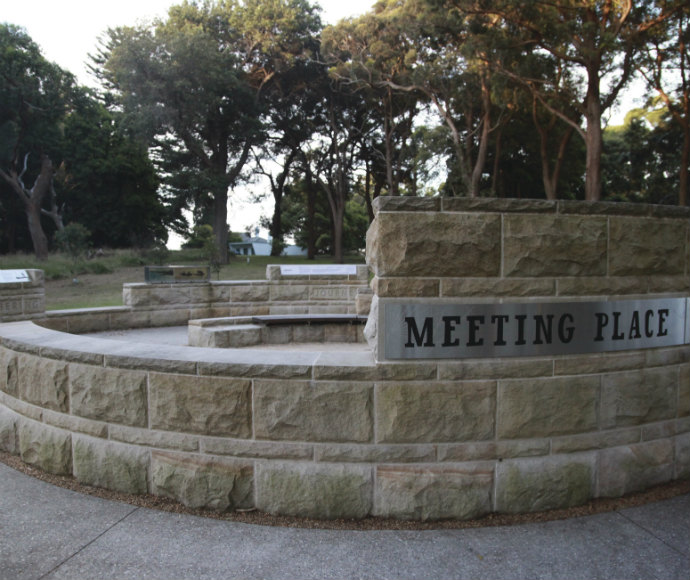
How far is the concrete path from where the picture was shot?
245 centimetres

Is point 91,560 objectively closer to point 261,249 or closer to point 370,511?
point 370,511

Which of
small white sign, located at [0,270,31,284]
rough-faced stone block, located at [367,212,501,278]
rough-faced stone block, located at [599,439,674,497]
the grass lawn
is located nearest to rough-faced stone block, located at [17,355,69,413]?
rough-faced stone block, located at [367,212,501,278]

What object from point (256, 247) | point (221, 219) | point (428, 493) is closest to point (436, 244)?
point (428, 493)

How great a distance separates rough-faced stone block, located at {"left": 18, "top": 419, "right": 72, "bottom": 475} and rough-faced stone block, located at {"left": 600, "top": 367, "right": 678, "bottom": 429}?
12.1 ft

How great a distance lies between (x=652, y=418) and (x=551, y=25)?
1714 centimetres

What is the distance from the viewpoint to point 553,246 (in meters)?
3.16

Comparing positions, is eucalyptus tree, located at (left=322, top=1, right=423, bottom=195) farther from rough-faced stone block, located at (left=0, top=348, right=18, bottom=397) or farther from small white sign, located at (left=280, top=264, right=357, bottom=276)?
rough-faced stone block, located at (left=0, top=348, right=18, bottom=397)

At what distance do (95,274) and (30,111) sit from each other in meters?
11.5

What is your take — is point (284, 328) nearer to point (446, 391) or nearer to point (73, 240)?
point (446, 391)

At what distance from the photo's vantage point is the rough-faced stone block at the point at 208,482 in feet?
9.95

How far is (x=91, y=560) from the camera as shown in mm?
2559

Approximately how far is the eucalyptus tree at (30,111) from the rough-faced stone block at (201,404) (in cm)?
2956

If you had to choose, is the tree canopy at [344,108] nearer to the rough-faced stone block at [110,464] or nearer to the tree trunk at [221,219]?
the tree trunk at [221,219]

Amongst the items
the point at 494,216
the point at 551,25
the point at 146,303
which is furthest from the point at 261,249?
the point at 494,216
